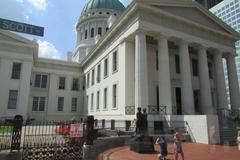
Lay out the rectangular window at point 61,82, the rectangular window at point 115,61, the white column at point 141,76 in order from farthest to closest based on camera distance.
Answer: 1. the rectangular window at point 61,82
2. the rectangular window at point 115,61
3. the white column at point 141,76

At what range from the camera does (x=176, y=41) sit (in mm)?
22922

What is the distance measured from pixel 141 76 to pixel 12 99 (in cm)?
1998

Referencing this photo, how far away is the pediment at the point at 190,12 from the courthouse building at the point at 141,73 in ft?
0.32

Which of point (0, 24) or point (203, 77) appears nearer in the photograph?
point (0, 24)

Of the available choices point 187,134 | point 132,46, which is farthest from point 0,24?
point 132,46

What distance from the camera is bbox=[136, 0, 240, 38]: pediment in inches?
843

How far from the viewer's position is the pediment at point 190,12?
70.3ft

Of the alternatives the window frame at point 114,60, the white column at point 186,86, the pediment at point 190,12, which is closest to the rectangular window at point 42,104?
the window frame at point 114,60

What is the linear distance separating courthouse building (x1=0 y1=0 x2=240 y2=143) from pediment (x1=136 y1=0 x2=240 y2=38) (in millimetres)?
98

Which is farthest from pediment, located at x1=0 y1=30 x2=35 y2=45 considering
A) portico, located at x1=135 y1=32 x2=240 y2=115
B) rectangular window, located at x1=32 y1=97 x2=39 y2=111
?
portico, located at x1=135 y1=32 x2=240 y2=115

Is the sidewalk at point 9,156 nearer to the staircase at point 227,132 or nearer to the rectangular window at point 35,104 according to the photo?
the staircase at point 227,132

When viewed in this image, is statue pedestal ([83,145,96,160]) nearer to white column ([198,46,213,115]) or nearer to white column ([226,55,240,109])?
white column ([198,46,213,115])

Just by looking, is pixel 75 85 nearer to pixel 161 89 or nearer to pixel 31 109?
pixel 31 109

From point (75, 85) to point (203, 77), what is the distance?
22358 millimetres
